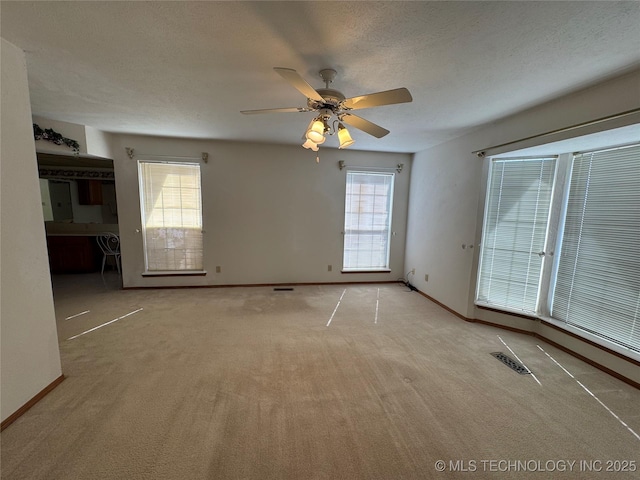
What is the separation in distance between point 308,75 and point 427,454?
2623 millimetres

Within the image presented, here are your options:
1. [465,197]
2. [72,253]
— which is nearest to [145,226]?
[72,253]

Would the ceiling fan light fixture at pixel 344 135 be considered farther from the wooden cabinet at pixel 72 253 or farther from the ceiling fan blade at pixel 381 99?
the wooden cabinet at pixel 72 253

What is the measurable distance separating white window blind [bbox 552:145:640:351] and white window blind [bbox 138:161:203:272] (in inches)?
192

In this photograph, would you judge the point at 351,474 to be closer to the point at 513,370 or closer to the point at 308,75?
the point at 513,370

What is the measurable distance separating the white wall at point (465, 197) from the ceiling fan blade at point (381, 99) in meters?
1.64

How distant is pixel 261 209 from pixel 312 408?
3.17 m

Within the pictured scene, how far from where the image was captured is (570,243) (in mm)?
2656

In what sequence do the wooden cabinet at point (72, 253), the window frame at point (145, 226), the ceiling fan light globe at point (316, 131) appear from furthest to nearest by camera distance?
the wooden cabinet at point (72, 253) → the window frame at point (145, 226) → the ceiling fan light globe at point (316, 131)

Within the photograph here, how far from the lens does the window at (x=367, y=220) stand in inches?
179

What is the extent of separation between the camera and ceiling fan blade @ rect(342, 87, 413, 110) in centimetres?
146

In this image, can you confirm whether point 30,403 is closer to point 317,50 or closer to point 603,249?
point 317,50

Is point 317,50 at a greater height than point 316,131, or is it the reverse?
point 317,50

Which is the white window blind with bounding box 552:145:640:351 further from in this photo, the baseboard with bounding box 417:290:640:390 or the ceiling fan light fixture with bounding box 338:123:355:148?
the ceiling fan light fixture with bounding box 338:123:355:148

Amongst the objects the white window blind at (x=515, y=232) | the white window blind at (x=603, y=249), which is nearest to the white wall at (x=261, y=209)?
the white window blind at (x=515, y=232)
